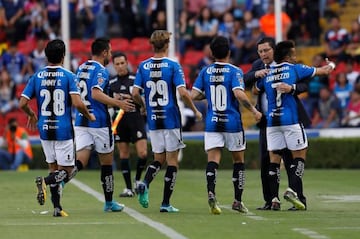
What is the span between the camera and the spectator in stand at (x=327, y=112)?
29344mm

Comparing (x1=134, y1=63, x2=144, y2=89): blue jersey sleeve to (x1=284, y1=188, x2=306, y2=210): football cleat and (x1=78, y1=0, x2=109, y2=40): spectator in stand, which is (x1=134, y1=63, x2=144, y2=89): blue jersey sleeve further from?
(x1=78, y1=0, x2=109, y2=40): spectator in stand

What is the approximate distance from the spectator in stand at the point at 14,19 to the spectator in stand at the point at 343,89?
869cm

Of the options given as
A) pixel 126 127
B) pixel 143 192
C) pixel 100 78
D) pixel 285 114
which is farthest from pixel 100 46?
pixel 126 127

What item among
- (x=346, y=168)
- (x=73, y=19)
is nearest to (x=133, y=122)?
(x=346, y=168)

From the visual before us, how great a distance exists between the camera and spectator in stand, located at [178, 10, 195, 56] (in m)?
31.3

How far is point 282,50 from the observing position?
16078 millimetres

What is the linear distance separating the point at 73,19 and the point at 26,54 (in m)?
1.65

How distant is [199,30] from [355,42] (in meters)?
3.96

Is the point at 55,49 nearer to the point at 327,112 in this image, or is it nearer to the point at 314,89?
the point at 327,112

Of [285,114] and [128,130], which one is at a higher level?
[285,114]

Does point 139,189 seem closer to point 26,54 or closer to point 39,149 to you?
point 39,149

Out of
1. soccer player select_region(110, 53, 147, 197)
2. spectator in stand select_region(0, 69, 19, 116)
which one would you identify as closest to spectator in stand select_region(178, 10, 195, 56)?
spectator in stand select_region(0, 69, 19, 116)

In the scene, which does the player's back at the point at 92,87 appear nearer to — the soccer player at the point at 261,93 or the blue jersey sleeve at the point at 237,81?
the blue jersey sleeve at the point at 237,81

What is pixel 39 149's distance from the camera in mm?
29562
